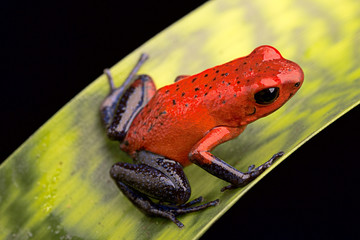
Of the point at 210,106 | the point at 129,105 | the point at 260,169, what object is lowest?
the point at 260,169

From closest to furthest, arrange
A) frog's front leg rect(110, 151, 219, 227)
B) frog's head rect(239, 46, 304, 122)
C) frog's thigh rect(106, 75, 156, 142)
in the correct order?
frog's head rect(239, 46, 304, 122), frog's front leg rect(110, 151, 219, 227), frog's thigh rect(106, 75, 156, 142)

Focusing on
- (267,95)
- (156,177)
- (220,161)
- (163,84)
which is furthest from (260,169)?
(163,84)

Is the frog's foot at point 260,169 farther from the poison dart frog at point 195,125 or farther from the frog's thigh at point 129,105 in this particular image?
the frog's thigh at point 129,105

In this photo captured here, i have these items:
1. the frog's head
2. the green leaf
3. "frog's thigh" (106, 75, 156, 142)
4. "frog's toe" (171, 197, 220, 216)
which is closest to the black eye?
the frog's head

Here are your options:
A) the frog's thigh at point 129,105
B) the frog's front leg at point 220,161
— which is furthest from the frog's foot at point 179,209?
the frog's thigh at point 129,105

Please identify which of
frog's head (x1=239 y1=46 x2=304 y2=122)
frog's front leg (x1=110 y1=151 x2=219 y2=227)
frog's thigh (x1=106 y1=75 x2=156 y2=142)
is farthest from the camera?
frog's thigh (x1=106 y1=75 x2=156 y2=142)

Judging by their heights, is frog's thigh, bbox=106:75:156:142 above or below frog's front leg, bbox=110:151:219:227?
above

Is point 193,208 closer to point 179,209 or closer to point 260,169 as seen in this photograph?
point 179,209

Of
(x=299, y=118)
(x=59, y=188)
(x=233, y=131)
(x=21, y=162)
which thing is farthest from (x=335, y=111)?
(x=21, y=162)

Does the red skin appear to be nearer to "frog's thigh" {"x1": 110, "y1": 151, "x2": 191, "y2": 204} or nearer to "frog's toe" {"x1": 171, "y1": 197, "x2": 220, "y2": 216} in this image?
"frog's thigh" {"x1": 110, "y1": 151, "x2": 191, "y2": 204}
